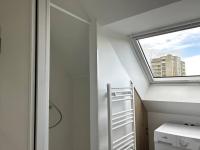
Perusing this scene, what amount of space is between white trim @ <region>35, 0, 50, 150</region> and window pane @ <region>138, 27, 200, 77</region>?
1.37 m

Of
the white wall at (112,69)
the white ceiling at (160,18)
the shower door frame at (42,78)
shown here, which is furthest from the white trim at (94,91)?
the shower door frame at (42,78)

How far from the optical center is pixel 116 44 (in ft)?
6.59

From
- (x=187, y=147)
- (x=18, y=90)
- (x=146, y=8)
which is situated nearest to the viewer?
(x=18, y=90)

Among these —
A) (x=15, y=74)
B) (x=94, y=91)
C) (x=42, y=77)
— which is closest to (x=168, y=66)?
(x=94, y=91)

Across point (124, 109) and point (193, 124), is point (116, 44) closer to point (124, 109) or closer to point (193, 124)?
point (124, 109)

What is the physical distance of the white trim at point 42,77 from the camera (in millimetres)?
1128

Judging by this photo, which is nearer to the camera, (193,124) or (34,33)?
(34,33)

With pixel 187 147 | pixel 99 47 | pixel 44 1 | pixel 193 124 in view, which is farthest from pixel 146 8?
pixel 193 124

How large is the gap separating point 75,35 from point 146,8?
0.82m

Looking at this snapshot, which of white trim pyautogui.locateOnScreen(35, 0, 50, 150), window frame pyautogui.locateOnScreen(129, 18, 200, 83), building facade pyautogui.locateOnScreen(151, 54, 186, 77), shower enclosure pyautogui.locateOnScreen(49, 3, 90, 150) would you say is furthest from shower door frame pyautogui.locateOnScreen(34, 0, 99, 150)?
building facade pyautogui.locateOnScreen(151, 54, 186, 77)

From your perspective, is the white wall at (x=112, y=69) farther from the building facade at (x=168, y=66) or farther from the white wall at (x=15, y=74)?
the white wall at (x=15, y=74)

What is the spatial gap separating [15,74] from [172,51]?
183 centimetres

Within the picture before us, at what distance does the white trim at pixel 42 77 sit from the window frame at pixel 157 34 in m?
1.21

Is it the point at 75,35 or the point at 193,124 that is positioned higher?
the point at 75,35
